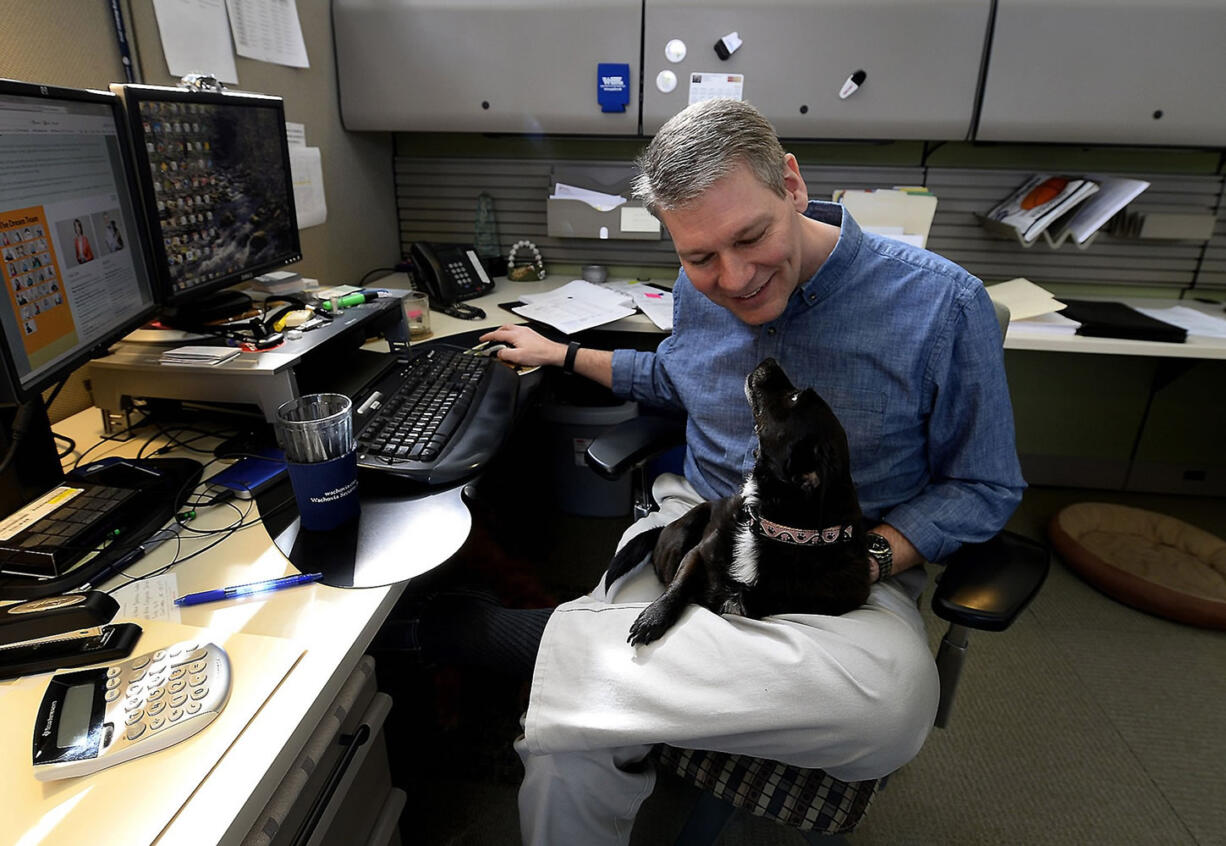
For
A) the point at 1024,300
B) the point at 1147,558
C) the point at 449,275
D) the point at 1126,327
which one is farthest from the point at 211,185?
the point at 1147,558

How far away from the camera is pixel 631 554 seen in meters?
1.08

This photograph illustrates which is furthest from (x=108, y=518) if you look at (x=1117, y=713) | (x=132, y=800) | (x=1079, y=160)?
(x=1079, y=160)

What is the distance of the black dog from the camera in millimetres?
850

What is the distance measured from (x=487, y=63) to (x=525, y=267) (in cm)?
58

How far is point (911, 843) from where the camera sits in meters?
1.31

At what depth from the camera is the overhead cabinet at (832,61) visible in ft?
5.76

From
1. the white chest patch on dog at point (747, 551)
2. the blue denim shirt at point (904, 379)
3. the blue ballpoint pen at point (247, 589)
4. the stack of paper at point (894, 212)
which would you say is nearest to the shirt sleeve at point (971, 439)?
the blue denim shirt at point (904, 379)

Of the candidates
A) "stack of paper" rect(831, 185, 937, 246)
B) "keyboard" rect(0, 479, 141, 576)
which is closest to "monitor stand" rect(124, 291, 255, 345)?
"keyboard" rect(0, 479, 141, 576)

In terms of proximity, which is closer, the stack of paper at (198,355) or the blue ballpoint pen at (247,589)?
the blue ballpoint pen at (247,589)

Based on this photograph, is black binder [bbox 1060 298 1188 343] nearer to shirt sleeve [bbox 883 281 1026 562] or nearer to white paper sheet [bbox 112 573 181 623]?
shirt sleeve [bbox 883 281 1026 562]

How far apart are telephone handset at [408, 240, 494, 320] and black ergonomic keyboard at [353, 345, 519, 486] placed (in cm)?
45

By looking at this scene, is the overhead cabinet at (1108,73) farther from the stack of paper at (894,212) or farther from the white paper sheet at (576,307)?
the white paper sheet at (576,307)

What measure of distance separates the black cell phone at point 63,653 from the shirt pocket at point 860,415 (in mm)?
950

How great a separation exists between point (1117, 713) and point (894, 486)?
3.49ft
